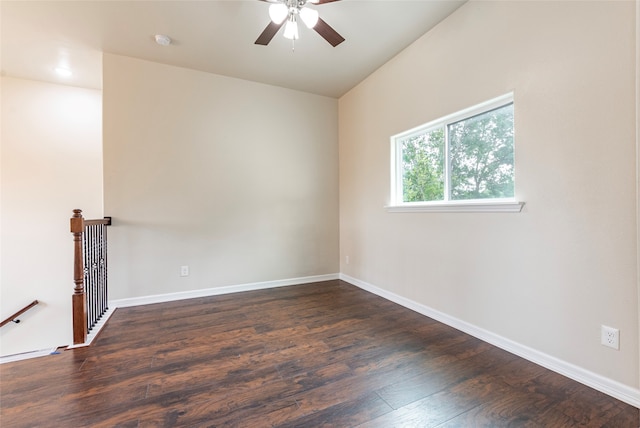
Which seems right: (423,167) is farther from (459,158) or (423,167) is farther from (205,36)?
(205,36)

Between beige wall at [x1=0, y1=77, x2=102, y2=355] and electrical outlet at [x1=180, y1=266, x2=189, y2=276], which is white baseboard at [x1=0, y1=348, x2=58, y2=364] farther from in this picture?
beige wall at [x1=0, y1=77, x2=102, y2=355]

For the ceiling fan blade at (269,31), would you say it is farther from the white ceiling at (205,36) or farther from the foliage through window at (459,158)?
the foliage through window at (459,158)

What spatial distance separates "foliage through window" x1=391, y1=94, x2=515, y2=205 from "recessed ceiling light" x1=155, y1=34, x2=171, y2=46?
2.66 metres

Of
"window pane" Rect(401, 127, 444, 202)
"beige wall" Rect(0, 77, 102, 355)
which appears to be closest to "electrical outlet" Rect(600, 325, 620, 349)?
"window pane" Rect(401, 127, 444, 202)

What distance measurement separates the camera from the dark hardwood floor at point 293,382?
138cm

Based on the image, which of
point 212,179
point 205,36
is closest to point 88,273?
point 212,179

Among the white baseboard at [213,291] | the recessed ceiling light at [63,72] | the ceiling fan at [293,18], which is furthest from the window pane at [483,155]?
the recessed ceiling light at [63,72]

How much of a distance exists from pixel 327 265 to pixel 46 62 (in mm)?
4365

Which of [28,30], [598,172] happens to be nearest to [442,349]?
[598,172]

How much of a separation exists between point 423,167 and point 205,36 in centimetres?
268

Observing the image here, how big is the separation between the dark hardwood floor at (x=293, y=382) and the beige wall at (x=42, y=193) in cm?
222

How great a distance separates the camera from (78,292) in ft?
7.13

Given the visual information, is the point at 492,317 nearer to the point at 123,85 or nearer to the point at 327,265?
the point at 327,265

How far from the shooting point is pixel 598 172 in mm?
1569
